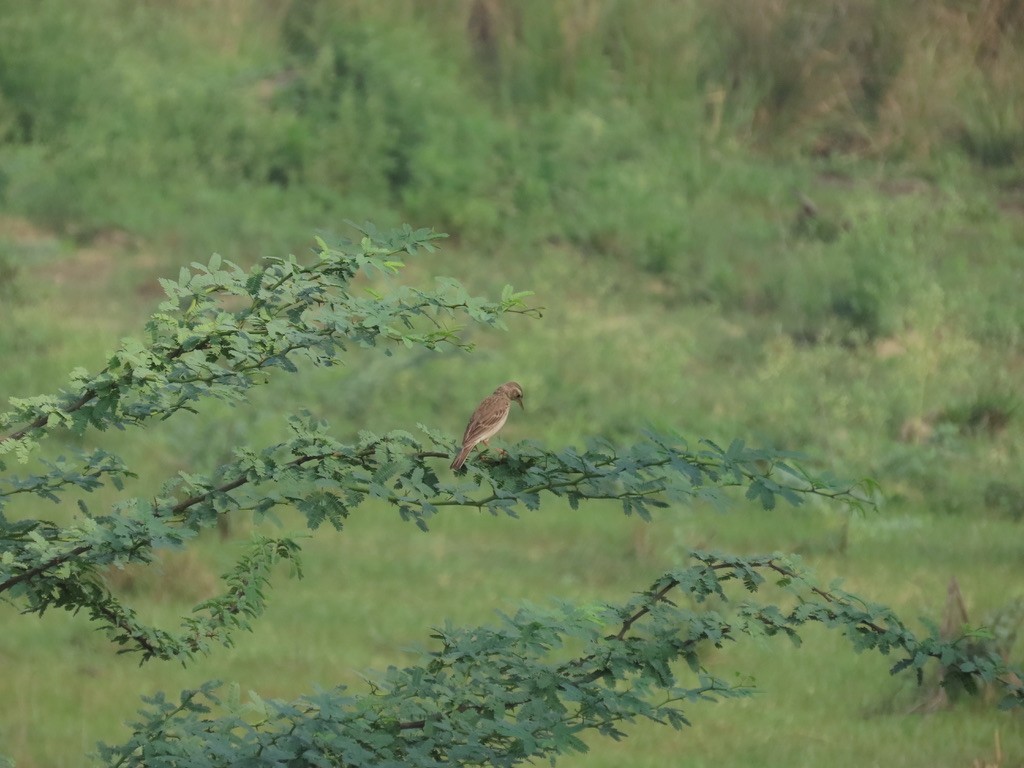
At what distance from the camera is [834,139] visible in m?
17.1

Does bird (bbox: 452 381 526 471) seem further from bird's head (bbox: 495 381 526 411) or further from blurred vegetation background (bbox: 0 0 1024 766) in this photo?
blurred vegetation background (bbox: 0 0 1024 766)

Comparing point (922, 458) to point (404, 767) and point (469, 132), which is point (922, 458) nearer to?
point (469, 132)

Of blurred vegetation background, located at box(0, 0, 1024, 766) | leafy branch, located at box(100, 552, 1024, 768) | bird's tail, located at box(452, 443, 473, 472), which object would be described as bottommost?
blurred vegetation background, located at box(0, 0, 1024, 766)

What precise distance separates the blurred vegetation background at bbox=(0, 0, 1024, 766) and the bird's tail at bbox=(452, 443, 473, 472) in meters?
2.43

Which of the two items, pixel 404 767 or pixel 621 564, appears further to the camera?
pixel 621 564

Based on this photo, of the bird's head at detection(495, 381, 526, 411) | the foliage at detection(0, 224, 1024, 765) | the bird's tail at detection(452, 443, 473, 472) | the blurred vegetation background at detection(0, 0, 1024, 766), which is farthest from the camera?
the blurred vegetation background at detection(0, 0, 1024, 766)

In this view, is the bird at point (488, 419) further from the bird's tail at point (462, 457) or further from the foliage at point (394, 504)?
the foliage at point (394, 504)

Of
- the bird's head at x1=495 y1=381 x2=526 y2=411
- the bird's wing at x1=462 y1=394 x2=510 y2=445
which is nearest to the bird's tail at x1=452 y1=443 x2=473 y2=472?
the bird's wing at x1=462 y1=394 x2=510 y2=445

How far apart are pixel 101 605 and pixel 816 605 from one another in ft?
5.42

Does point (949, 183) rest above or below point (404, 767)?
below

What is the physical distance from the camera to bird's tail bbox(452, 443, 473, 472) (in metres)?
3.91

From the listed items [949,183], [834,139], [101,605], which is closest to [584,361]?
[949,183]

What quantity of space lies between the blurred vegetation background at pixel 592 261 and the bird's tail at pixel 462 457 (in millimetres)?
2431

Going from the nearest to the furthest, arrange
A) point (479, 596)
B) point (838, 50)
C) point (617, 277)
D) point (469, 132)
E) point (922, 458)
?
1. point (479, 596)
2. point (922, 458)
3. point (617, 277)
4. point (469, 132)
5. point (838, 50)
